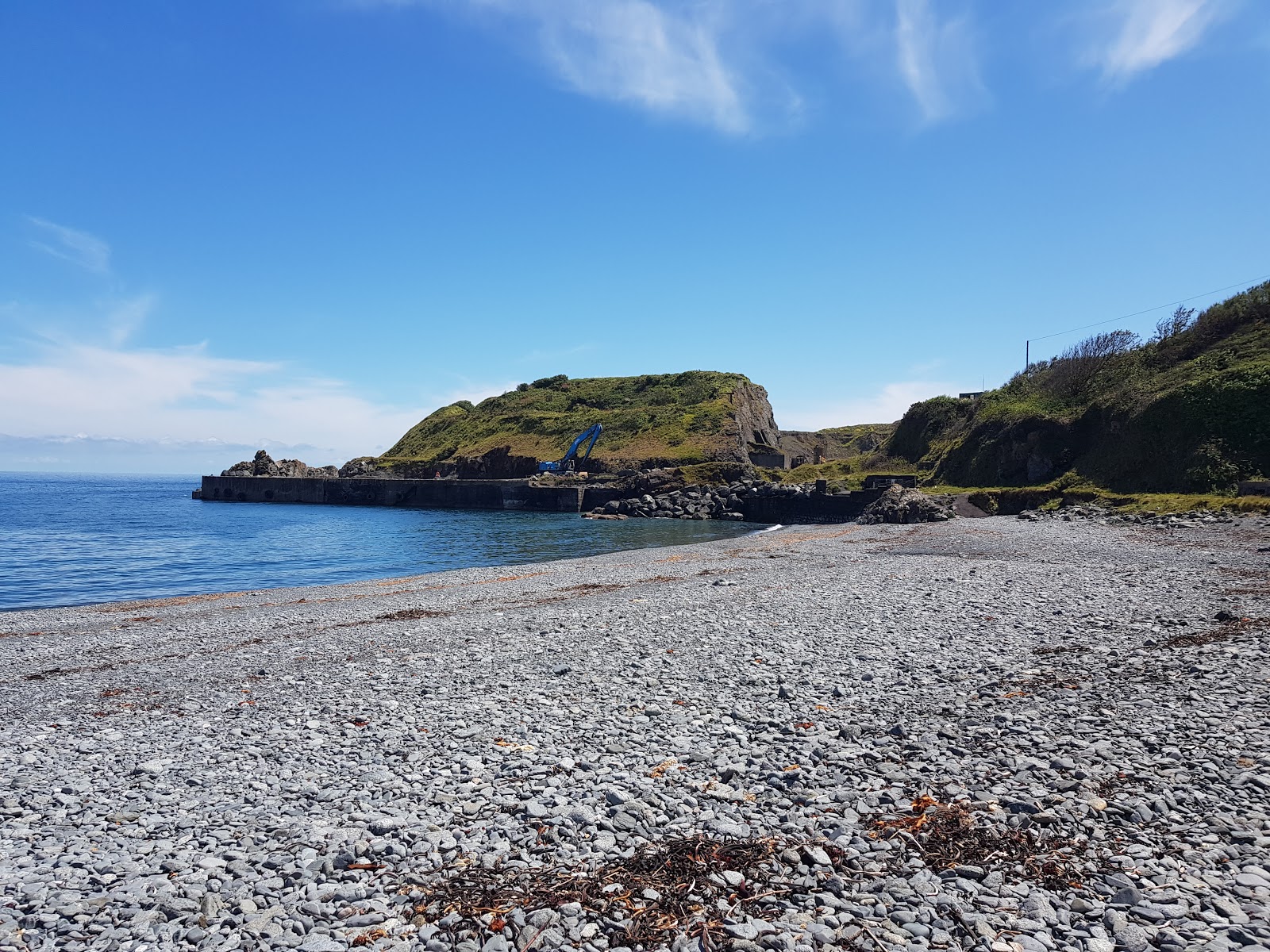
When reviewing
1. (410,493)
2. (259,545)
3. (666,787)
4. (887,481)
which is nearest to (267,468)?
(410,493)

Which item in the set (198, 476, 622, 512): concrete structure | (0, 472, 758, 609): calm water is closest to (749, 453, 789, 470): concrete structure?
(198, 476, 622, 512): concrete structure

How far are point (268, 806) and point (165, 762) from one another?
2184 mm

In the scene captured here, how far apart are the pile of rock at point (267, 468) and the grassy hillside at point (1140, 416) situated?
Answer: 91157mm

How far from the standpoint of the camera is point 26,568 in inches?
1293

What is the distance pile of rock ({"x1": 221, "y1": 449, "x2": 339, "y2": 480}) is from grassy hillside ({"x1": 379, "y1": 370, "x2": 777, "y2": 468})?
560 inches

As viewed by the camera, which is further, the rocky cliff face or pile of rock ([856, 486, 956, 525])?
the rocky cliff face

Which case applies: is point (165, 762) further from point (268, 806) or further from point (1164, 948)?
point (1164, 948)

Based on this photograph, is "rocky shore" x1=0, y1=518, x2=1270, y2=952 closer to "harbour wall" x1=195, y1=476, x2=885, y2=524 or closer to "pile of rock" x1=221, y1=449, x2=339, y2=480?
"harbour wall" x1=195, y1=476, x2=885, y2=524

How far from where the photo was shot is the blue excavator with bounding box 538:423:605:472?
97.2 metres

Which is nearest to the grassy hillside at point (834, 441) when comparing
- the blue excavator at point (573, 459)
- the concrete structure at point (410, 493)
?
the blue excavator at point (573, 459)

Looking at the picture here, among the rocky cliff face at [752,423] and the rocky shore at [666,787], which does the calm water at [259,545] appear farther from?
the rocky cliff face at [752,423]

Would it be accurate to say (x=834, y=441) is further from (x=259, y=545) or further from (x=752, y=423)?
(x=259, y=545)

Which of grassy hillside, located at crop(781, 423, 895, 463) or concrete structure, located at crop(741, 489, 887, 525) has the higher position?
grassy hillside, located at crop(781, 423, 895, 463)

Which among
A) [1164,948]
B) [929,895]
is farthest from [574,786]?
[1164,948]
